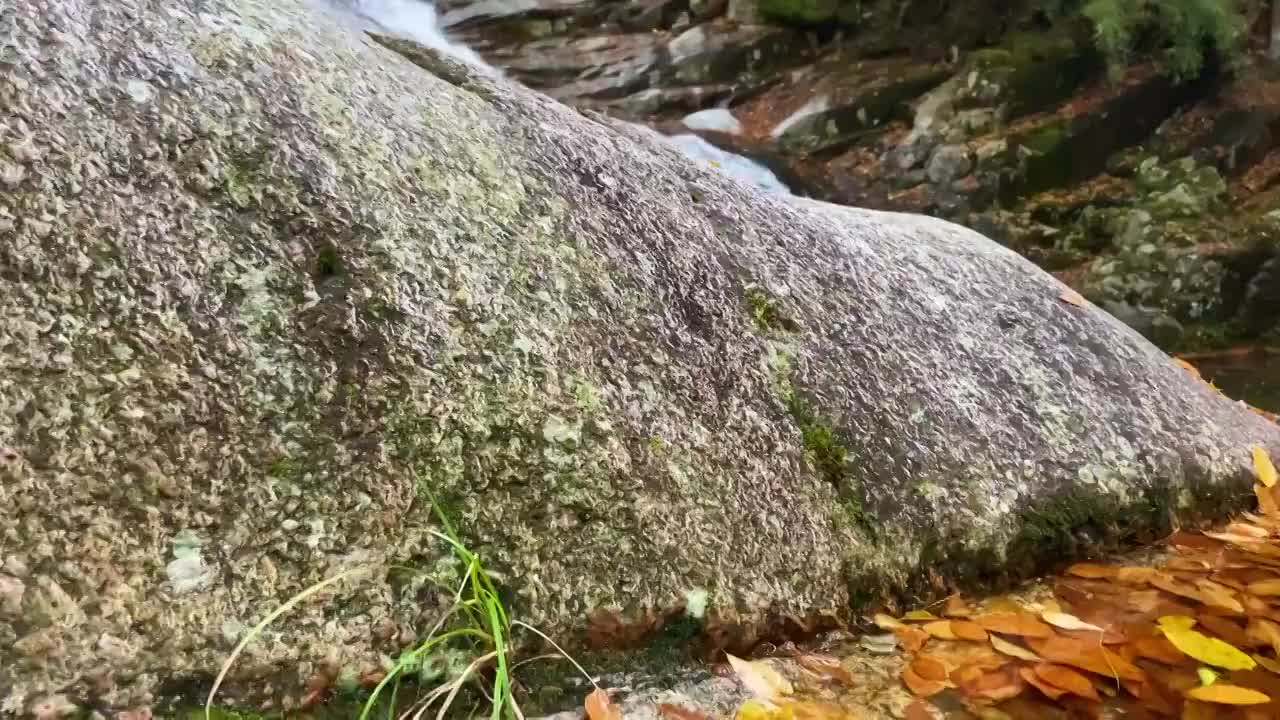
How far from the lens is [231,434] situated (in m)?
1.09

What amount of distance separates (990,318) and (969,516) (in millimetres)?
729

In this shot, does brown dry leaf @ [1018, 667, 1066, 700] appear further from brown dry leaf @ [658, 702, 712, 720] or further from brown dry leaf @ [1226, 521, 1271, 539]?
brown dry leaf @ [1226, 521, 1271, 539]

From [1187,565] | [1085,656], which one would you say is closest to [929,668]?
[1085,656]

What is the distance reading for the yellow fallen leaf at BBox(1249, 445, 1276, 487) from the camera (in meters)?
2.24

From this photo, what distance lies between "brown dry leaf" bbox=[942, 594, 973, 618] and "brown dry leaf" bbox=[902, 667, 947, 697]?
0.22 m

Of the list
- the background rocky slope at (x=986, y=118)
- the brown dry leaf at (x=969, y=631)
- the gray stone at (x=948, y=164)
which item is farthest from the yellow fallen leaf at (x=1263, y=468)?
the gray stone at (x=948, y=164)

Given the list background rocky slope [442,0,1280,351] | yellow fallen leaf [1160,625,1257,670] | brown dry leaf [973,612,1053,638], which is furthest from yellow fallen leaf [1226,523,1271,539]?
background rocky slope [442,0,1280,351]

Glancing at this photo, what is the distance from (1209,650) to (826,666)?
2.38 ft

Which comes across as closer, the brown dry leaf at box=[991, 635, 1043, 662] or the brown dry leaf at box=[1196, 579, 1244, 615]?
the brown dry leaf at box=[991, 635, 1043, 662]

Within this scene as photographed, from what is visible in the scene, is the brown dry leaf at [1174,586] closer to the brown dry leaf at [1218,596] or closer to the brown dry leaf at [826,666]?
the brown dry leaf at [1218,596]

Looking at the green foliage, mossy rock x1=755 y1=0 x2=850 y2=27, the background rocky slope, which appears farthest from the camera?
mossy rock x1=755 y1=0 x2=850 y2=27

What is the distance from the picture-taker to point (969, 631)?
1.51 meters

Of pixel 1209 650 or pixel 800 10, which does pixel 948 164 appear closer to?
pixel 800 10

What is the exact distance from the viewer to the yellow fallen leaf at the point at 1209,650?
1383 millimetres
